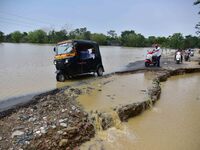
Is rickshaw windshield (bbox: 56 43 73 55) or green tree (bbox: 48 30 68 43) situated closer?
rickshaw windshield (bbox: 56 43 73 55)

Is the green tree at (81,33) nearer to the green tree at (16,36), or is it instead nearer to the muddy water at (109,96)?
the green tree at (16,36)

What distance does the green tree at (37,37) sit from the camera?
86.9m

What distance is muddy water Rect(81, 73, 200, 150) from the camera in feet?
18.9

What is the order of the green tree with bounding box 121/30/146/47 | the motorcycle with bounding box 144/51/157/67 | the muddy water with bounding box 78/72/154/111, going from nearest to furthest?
the muddy water with bounding box 78/72/154/111 → the motorcycle with bounding box 144/51/157/67 → the green tree with bounding box 121/30/146/47

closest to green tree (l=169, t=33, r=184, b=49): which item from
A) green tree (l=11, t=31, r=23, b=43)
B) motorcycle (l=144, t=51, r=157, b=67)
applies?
motorcycle (l=144, t=51, r=157, b=67)

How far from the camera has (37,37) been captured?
87.2 meters

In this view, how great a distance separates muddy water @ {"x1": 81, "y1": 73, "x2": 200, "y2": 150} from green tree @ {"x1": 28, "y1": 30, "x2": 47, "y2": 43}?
275ft

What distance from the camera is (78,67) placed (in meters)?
12.7

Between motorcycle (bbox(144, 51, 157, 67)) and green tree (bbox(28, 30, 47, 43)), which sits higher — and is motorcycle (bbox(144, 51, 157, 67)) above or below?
below

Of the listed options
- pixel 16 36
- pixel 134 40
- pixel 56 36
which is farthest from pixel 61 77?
pixel 134 40

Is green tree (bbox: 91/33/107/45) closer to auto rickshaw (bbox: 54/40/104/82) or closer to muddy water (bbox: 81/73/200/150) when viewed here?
auto rickshaw (bbox: 54/40/104/82)

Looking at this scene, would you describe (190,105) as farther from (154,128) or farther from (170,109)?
(154,128)

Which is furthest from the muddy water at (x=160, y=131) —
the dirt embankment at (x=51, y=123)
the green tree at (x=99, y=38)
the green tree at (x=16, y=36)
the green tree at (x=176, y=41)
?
the green tree at (x=99, y=38)

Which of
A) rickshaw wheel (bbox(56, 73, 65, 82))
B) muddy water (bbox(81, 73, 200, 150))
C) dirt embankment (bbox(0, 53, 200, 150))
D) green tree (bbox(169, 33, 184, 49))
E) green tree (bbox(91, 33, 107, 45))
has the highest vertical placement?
green tree (bbox(91, 33, 107, 45))
